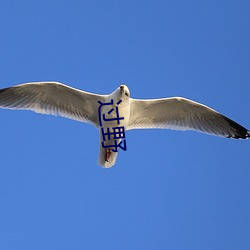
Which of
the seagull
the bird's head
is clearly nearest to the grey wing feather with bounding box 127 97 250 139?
the seagull

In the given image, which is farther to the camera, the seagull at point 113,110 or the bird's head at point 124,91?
the seagull at point 113,110

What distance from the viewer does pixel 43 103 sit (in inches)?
309

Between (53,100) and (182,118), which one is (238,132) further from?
(53,100)

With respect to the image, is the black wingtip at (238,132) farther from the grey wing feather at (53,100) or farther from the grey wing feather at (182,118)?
the grey wing feather at (53,100)

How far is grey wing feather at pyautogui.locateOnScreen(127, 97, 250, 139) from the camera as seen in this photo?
788cm

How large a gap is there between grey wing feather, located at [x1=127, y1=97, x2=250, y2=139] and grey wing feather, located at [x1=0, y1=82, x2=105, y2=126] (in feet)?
1.84

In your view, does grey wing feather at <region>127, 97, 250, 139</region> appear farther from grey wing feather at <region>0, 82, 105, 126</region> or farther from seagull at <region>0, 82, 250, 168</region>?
grey wing feather at <region>0, 82, 105, 126</region>

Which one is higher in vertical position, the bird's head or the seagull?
the seagull

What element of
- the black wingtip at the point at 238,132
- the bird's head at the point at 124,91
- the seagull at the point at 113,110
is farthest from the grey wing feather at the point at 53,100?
the black wingtip at the point at 238,132

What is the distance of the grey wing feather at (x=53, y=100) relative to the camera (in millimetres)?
7688

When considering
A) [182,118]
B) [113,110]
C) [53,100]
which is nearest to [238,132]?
[182,118]

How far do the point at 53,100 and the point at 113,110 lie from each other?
0.94 m

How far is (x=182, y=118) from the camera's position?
321 inches

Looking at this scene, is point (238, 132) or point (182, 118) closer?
point (182, 118)
